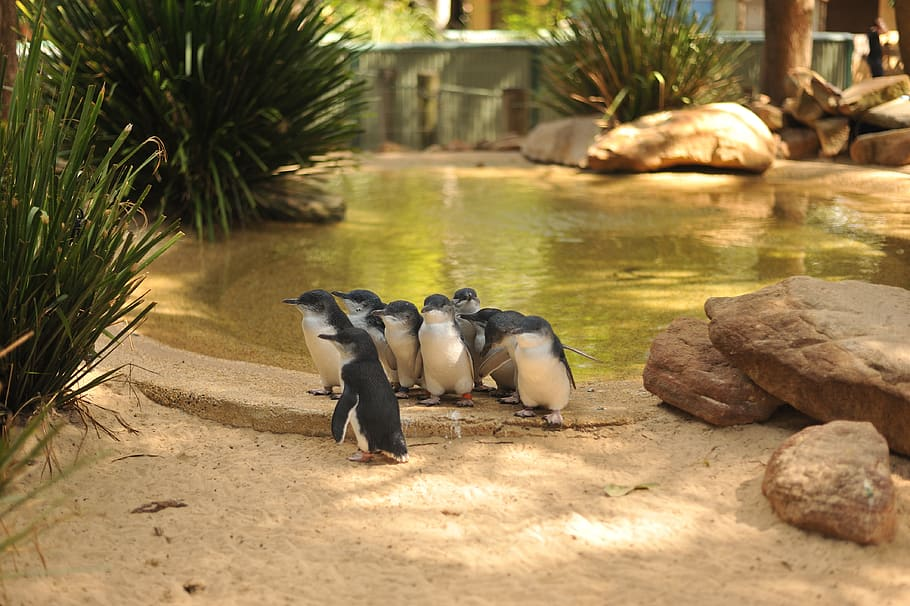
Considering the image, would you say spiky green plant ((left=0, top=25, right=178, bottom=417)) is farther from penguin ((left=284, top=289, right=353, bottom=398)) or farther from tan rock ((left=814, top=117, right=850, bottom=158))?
tan rock ((left=814, top=117, right=850, bottom=158))

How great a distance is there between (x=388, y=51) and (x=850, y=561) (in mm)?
14108

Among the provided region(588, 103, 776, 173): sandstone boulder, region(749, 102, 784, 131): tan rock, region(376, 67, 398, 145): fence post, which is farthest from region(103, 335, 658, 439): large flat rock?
region(376, 67, 398, 145): fence post

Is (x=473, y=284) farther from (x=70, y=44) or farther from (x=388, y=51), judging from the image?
(x=388, y=51)

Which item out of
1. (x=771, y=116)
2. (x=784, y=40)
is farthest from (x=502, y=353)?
(x=784, y=40)

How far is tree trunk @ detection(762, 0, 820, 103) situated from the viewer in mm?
13664

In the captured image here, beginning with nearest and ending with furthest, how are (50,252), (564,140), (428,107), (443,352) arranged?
(50,252) → (443,352) → (564,140) → (428,107)

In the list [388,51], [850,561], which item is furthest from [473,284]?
[388,51]

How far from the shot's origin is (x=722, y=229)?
8938 millimetres

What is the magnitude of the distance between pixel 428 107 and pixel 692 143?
19.5 ft

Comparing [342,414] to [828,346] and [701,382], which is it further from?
[828,346]

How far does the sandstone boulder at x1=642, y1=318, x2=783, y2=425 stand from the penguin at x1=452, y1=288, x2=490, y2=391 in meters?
0.74

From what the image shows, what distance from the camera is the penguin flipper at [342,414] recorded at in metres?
3.96

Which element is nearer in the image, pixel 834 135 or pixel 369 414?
pixel 369 414

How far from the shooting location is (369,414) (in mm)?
3975
